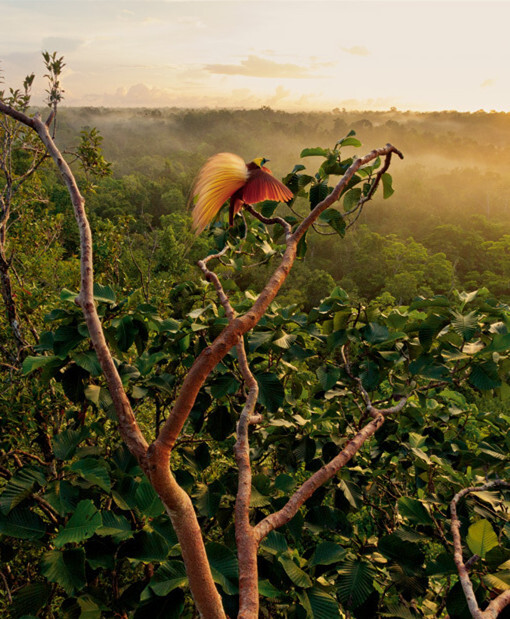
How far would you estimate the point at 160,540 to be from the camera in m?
1.36

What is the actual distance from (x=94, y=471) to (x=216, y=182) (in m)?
1.01

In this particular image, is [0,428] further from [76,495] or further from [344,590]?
[344,590]

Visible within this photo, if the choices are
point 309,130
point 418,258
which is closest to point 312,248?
point 418,258

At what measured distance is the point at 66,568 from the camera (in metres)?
1.31

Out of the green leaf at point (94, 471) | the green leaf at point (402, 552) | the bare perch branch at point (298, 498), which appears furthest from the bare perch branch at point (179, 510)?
the green leaf at point (402, 552)

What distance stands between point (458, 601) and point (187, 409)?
1042mm

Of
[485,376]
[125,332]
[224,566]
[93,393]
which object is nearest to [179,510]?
[224,566]

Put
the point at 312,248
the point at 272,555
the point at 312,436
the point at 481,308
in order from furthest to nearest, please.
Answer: the point at 312,248, the point at 312,436, the point at 481,308, the point at 272,555

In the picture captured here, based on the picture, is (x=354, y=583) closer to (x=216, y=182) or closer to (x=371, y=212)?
(x=216, y=182)

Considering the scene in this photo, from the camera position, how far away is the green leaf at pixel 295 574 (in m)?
1.30

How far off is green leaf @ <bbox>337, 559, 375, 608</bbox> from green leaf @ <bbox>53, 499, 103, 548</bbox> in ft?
2.56

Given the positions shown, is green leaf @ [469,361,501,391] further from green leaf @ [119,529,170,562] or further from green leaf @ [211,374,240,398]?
green leaf @ [119,529,170,562]

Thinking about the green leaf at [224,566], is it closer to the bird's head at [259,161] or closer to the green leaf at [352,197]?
the bird's head at [259,161]

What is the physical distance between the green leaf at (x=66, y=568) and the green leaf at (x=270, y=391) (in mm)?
775
